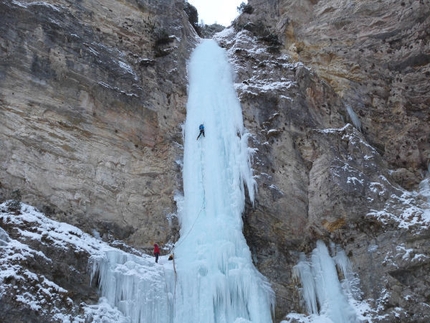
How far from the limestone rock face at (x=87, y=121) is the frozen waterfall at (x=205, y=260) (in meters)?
0.75

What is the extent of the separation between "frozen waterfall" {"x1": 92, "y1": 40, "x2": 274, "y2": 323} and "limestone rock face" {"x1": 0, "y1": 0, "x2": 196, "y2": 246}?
75 cm

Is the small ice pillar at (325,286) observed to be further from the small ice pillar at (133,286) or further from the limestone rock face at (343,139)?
the small ice pillar at (133,286)

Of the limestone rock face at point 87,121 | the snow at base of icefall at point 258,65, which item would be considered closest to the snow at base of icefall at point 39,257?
the limestone rock face at point 87,121

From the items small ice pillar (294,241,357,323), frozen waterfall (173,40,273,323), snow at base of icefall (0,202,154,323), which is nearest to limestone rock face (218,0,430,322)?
small ice pillar (294,241,357,323)

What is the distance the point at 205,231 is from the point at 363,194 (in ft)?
16.8

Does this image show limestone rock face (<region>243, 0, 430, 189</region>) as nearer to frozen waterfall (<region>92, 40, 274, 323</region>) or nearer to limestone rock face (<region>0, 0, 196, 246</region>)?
frozen waterfall (<region>92, 40, 274, 323</region>)

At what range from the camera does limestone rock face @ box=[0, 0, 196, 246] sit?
1346 cm

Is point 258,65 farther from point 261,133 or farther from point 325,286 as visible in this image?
point 325,286

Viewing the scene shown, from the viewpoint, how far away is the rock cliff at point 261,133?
13555mm

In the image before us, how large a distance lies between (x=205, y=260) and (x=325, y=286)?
12.1ft

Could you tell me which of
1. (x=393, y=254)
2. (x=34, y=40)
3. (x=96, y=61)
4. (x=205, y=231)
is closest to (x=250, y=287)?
(x=205, y=231)

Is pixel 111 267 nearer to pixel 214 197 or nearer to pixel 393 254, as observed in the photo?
pixel 214 197

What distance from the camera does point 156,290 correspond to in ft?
40.9

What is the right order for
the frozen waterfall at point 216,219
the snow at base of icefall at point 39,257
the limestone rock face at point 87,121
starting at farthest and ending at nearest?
the limestone rock face at point 87,121
the frozen waterfall at point 216,219
the snow at base of icefall at point 39,257
